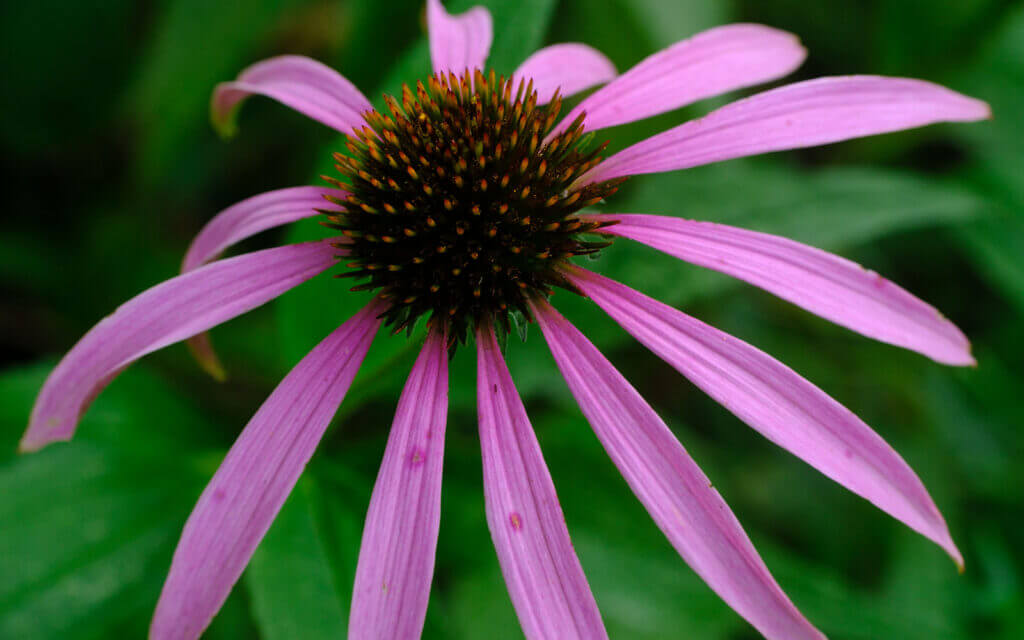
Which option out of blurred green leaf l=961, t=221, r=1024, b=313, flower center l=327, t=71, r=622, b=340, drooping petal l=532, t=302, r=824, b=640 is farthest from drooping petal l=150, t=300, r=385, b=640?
blurred green leaf l=961, t=221, r=1024, b=313

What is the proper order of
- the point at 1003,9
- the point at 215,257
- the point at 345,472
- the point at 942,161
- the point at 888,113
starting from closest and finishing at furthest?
the point at 888,113
the point at 215,257
the point at 345,472
the point at 1003,9
the point at 942,161

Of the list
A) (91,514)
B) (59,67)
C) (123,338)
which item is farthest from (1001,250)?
(59,67)

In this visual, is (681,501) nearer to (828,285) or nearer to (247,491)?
(828,285)

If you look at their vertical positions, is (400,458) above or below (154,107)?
below

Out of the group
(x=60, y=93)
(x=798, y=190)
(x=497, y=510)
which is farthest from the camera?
(x=60, y=93)

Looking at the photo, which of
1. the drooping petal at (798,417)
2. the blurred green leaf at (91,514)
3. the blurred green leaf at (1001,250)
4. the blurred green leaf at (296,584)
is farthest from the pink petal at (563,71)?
the blurred green leaf at (1001,250)

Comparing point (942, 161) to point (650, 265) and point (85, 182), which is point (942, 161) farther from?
point (85, 182)

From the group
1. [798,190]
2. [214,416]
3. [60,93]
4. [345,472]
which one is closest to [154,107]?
[60,93]
